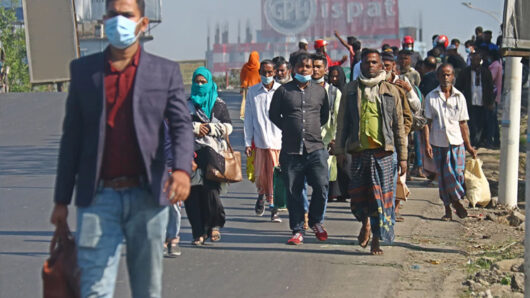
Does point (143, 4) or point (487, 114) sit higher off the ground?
point (143, 4)

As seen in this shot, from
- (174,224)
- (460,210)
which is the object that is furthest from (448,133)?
(174,224)

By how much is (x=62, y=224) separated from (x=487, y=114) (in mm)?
14311

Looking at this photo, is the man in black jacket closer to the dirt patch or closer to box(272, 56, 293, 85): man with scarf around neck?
the dirt patch

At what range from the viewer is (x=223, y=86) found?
192 ft

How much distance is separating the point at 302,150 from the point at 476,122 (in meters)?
9.13

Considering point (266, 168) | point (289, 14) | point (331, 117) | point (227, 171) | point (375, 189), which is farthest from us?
point (289, 14)

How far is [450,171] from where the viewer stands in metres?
11.3

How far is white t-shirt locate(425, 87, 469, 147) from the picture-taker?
11207mm

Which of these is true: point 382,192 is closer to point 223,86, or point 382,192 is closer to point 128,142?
point 128,142

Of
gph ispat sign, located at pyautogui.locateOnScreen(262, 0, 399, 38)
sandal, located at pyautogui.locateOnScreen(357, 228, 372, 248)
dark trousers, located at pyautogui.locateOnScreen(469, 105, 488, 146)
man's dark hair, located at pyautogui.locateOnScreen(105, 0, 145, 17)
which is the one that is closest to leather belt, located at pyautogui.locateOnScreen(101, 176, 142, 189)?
man's dark hair, located at pyautogui.locateOnScreen(105, 0, 145, 17)

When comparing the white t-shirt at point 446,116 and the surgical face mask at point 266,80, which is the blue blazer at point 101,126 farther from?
the white t-shirt at point 446,116

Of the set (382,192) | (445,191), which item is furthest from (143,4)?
(445,191)

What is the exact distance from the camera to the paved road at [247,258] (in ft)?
25.3

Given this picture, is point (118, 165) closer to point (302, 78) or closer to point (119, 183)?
point (119, 183)
